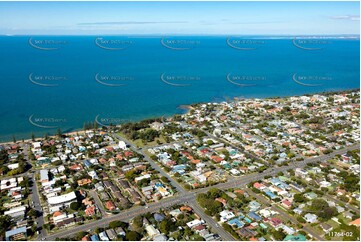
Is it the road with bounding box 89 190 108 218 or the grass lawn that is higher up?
the grass lawn

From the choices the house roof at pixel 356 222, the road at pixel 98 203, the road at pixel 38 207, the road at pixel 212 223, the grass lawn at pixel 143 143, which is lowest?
the road at pixel 38 207

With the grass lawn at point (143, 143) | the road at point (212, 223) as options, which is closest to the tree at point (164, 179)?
the road at point (212, 223)

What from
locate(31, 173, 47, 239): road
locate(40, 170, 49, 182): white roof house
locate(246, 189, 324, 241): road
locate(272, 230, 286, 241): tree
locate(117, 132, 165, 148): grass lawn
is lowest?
locate(31, 173, 47, 239): road

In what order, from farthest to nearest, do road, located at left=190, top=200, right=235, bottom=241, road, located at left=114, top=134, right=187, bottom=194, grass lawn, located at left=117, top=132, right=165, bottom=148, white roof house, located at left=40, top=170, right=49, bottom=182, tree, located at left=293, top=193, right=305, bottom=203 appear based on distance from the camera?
grass lawn, located at left=117, top=132, right=165, bottom=148, white roof house, located at left=40, top=170, right=49, bottom=182, road, located at left=114, top=134, right=187, bottom=194, tree, located at left=293, top=193, right=305, bottom=203, road, located at left=190, top=200, right=235, bottom=241

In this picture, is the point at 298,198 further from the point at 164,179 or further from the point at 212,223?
the point at 164,179

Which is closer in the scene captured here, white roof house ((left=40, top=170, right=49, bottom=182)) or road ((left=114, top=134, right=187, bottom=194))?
road ((left=114, top=134, right=187, bottom=194))

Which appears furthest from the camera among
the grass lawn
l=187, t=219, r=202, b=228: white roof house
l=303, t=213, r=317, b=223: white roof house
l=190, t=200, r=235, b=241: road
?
the grass lawn

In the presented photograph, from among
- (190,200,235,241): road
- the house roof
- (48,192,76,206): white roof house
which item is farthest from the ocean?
the house roof

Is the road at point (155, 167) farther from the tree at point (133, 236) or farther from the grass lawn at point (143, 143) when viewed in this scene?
the tree at point (133, 236)

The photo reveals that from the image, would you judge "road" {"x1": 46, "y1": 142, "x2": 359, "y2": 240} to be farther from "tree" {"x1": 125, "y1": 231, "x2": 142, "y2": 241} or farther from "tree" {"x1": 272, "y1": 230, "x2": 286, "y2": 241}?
"tree" {"x1": 272, "y1": 230, "x2": 286, "y2": 241}
